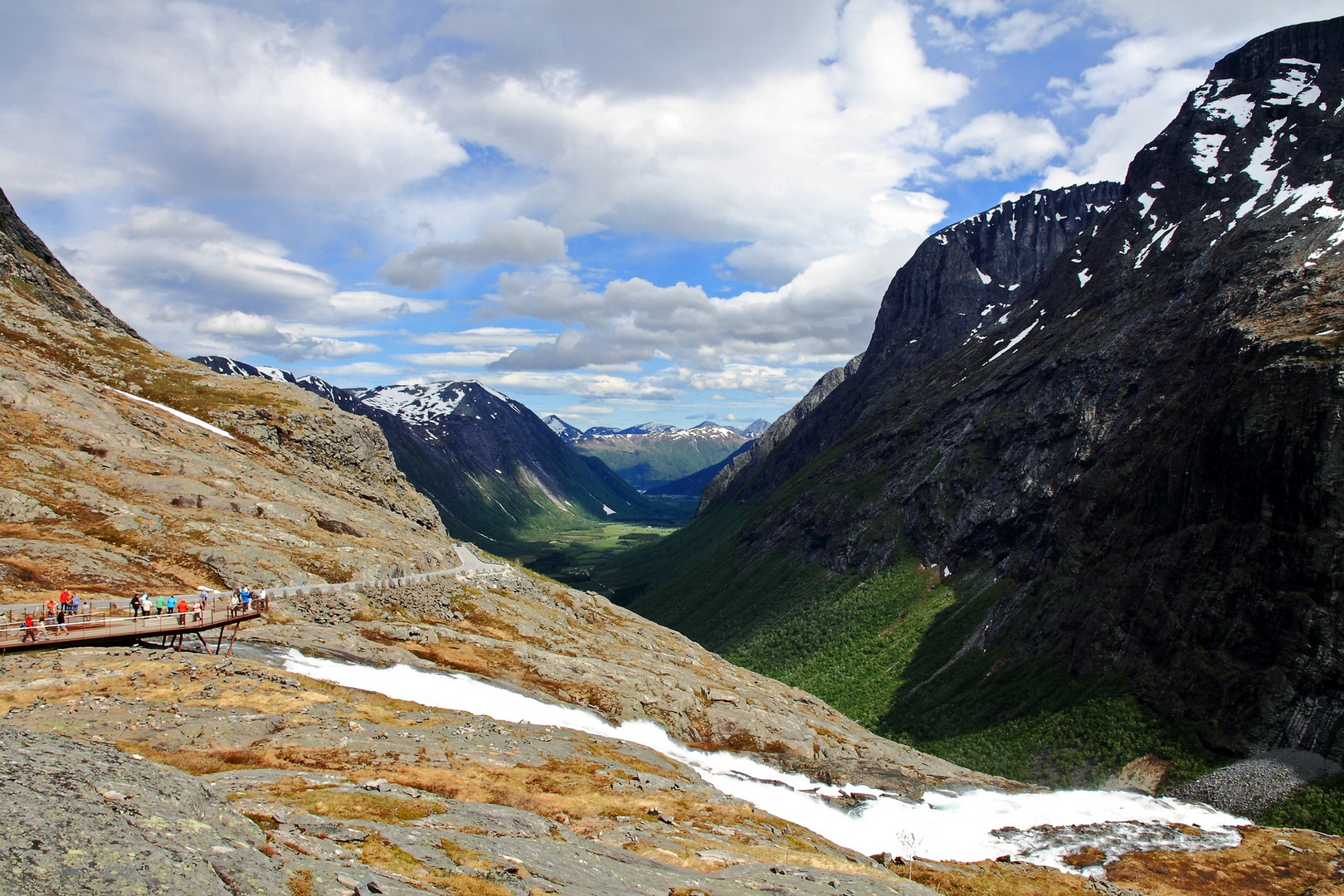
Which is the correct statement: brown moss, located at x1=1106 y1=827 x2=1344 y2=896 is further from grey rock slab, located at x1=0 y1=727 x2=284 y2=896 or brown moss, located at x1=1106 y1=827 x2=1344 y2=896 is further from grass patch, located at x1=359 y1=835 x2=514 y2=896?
grey rock slab, located at x1=0 y1=727 x2=284 y2=896

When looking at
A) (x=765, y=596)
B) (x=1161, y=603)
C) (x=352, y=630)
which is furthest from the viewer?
(x=765, y=596)

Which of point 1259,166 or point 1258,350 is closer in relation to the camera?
point 1258,350

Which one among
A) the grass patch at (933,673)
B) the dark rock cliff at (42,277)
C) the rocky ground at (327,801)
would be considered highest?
the dark rock cliff at (42,277)

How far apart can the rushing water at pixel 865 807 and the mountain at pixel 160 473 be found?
49.3 feet

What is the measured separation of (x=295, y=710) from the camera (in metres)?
32.5

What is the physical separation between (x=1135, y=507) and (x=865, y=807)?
83.2 metres

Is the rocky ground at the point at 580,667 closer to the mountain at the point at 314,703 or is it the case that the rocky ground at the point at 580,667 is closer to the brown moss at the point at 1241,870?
the mountain at the point at 314,703

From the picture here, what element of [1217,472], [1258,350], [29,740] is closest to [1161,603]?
[1217,472]

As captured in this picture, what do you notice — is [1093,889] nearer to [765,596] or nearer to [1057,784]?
[1057,784]

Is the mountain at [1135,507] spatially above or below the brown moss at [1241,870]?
above

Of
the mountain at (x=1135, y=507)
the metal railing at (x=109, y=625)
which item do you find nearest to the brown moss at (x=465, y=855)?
the metal railing at (x=109, y=625)

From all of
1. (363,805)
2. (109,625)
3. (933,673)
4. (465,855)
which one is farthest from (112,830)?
(933,673)

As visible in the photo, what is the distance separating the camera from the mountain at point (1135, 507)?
3041 inches

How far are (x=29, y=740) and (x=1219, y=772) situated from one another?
294ft
